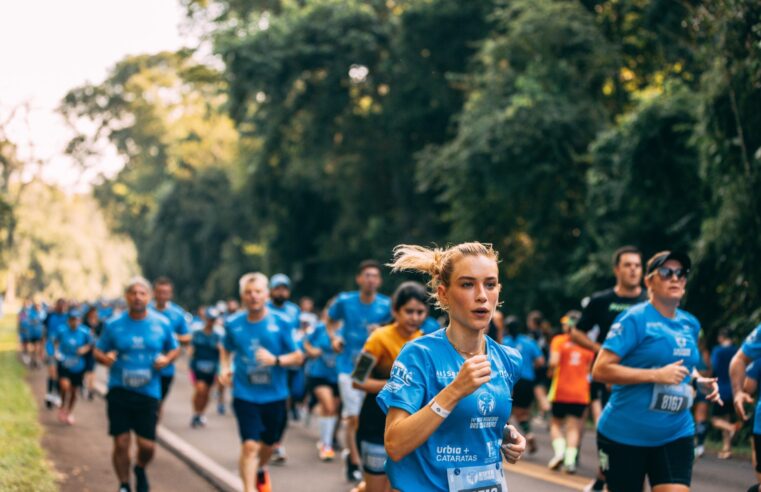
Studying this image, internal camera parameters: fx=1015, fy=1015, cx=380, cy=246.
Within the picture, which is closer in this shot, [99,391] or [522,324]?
[99,391]

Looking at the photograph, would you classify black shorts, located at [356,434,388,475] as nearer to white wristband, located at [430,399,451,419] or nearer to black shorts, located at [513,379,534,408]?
white wristband, located at [430,399,451,419]

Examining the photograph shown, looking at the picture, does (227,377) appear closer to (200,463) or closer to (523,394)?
Answer: (200,463)

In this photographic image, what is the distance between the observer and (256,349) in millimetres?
8844

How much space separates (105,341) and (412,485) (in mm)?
5670

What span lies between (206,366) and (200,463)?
4.63m

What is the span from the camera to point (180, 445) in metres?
12.7

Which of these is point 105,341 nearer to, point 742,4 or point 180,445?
point 180,445

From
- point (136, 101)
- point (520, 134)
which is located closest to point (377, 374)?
point (520, 134)

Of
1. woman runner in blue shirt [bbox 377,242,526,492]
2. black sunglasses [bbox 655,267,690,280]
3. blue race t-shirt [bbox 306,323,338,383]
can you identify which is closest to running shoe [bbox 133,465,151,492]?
blue race t-shirt [bbox 306,323,338,383]

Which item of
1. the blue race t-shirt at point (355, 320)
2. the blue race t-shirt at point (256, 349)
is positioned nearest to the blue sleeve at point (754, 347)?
the blue race t-shirt at point (256, 349)

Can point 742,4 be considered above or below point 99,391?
above

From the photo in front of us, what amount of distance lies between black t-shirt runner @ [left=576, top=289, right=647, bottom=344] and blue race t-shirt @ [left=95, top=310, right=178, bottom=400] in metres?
3.71

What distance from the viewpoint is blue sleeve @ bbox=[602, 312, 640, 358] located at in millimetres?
5922

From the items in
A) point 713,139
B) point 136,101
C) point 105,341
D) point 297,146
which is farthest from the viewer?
point 136,101
